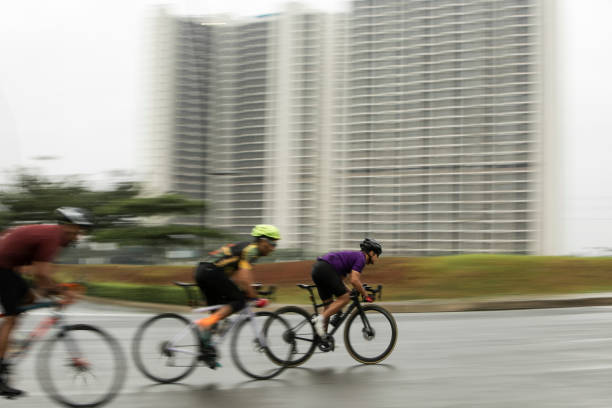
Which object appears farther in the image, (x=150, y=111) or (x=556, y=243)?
(x=556, y=243)

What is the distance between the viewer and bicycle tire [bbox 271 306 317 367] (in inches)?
255

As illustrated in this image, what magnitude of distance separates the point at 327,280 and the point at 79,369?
120 inches

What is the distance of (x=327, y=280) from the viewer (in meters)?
6.93

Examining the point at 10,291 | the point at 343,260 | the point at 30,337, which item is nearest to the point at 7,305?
the point at 10,291

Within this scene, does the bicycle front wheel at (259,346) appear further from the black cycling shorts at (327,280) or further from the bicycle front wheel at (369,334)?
the bicycle front wheel at (369,334)

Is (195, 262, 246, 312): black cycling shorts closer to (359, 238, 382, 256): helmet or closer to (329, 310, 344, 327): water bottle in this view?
(329, 310, 344, 327): water bottle

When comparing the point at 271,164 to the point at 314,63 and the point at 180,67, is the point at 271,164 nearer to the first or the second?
the point at 314,63

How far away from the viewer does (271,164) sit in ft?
226

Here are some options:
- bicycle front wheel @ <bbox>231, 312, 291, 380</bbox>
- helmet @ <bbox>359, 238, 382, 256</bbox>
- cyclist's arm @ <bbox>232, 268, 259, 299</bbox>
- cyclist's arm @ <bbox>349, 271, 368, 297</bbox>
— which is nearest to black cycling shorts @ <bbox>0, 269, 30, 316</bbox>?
cyclist's arm @ <bbox>232, 268, 259, 299</bbox>

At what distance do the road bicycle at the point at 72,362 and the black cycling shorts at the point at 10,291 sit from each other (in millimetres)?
70

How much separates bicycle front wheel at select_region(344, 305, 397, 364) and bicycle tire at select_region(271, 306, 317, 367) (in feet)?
1.64

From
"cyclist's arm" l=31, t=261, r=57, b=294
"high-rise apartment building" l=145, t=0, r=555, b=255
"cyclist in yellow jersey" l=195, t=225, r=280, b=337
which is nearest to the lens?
"cyclist's arm" l=31, t=261, r=57, b=294

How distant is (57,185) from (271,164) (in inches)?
1258

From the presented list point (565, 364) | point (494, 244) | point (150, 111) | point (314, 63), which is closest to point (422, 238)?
point (494, 244)
